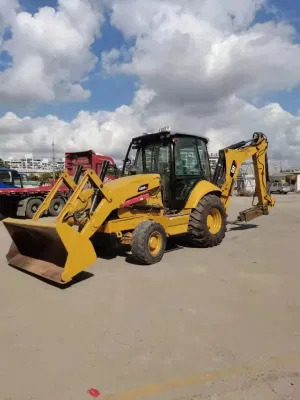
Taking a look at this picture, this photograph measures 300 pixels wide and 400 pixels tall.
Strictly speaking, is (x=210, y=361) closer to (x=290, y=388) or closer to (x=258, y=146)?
(x=290, y=388)

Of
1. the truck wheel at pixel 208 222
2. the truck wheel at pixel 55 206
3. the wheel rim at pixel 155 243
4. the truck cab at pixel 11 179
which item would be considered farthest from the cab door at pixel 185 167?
the truck cab at pixel 11 179

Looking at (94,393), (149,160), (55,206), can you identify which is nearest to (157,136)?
(149,160)

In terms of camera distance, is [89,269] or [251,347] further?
[89,269]

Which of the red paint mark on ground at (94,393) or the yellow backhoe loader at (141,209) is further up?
the yellow backhoe loader at (141,209)

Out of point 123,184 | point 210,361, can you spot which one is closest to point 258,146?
point 123,184

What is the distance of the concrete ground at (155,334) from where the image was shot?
10.5 ft

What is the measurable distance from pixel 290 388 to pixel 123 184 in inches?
199

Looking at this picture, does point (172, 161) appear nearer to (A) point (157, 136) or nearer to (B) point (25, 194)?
(A) point (157, 136)

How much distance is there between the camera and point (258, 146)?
11.3 metres

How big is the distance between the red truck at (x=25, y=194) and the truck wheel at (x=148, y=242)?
29.3 ft

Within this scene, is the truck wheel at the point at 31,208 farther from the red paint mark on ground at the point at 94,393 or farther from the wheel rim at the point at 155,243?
the red paint mark on ground at the point at 94,393

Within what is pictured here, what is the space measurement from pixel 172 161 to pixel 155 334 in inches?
199

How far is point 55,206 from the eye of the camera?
1695cm

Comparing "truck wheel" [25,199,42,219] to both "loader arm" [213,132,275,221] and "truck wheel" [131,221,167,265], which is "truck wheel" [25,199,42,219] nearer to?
"loader arm" [213,132,275,221]
